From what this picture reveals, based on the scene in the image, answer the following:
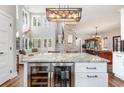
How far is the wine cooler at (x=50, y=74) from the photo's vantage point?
296 centimetres

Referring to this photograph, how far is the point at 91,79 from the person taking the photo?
296cm

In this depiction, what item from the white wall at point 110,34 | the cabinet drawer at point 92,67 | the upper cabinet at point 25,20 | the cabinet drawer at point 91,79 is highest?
the upper cabinet at point 25,20

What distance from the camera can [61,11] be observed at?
333 cm

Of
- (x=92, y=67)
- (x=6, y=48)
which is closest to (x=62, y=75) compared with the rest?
(x=92, y=67)

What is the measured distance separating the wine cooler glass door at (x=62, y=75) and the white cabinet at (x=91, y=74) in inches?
3.7

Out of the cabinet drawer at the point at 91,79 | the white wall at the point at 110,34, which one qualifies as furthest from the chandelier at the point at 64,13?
the white wall at the point at 110,34

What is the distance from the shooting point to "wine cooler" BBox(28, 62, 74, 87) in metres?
2.96

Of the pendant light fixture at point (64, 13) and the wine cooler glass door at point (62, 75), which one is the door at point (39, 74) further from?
the pendant light fixture at point (64, 13)

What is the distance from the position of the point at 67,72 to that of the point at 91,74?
0.37 m

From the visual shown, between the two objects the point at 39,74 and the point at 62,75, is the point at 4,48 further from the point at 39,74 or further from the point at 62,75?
the point at 62,75

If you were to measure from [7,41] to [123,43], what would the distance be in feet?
10.6
